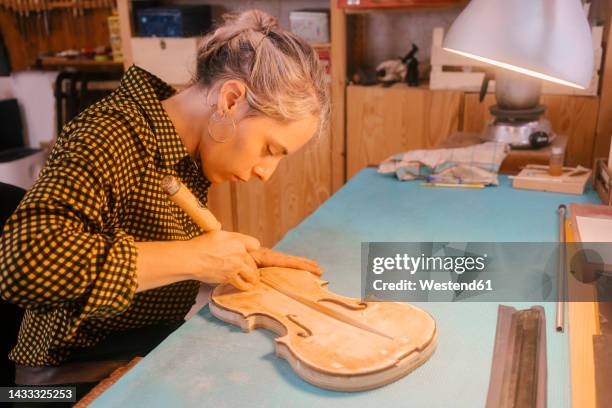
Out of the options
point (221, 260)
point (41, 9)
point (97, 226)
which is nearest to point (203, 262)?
point (221, 260)

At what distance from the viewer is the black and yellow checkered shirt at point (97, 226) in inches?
34.6

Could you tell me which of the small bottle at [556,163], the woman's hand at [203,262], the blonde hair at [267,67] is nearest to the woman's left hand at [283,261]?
the woman's hand at [203,262]

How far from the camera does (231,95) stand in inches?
44.2

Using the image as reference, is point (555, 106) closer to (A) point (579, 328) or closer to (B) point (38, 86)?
(A) point (579, 328)

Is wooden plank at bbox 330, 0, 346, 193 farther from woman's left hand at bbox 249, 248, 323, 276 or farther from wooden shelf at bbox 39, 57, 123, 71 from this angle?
woman's left hand at bbox 249, 248, 323, 276

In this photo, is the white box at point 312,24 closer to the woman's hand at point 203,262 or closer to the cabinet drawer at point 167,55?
the cabinet drawer at point 167,55

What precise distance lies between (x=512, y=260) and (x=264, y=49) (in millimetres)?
718

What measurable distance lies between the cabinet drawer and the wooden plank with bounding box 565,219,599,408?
7.24 ft

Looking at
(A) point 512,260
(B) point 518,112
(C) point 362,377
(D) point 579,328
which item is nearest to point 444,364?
(C) point 362,377

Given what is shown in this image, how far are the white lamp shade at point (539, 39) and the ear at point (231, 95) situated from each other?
49cm

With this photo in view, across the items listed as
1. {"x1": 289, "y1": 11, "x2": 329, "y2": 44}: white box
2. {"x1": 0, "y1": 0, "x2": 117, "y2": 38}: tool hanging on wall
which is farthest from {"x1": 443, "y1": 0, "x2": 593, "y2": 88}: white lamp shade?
{"x1": 0, "y1": 0, "x2": 117, "y2": 38}: tool hanging on wall

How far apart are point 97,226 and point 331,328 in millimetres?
448

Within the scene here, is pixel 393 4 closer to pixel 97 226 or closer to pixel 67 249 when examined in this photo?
pixel 97 226

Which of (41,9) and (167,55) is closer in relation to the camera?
(167,55)
